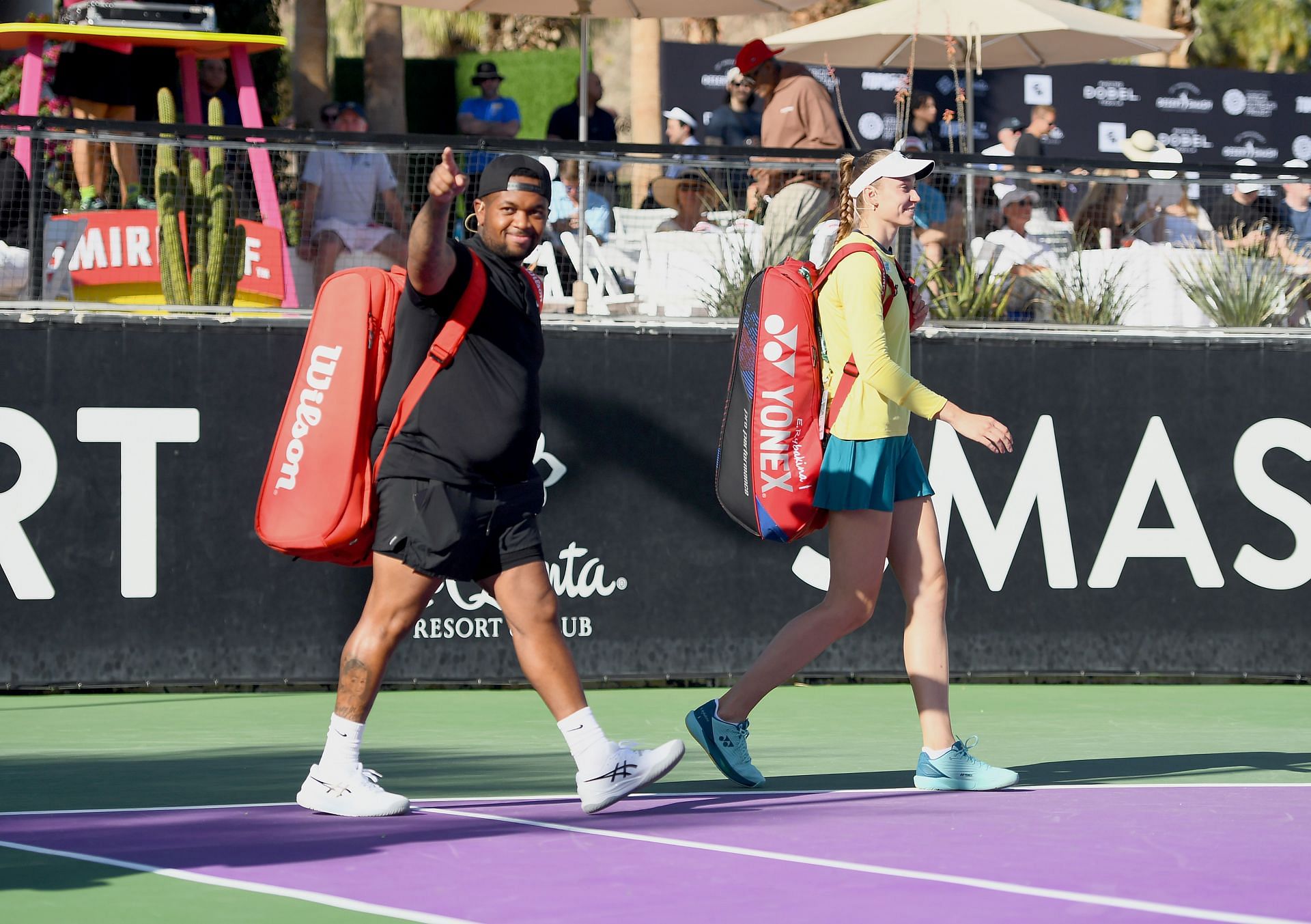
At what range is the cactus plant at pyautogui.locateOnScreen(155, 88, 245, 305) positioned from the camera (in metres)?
10.1

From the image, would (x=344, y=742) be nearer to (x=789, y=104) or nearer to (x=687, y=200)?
(x=687, y=200)

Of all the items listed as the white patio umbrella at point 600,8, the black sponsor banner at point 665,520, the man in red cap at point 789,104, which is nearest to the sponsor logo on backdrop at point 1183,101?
the white patio umbrella at point 600,8

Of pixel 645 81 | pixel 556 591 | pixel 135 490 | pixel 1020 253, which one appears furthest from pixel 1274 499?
pixel 645 81

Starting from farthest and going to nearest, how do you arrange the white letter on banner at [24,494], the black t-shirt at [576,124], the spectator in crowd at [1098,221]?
1. the black t-shirt at [576,124]
2. the spectator in crowd at [1098,221]
3. the white letter on banner at [24,494]

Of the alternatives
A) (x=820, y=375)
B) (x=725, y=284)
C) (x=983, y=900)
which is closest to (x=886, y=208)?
(x=820, y=375)

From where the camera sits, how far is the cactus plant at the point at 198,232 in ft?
33.0

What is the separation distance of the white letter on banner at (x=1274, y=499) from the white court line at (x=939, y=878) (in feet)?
18.7

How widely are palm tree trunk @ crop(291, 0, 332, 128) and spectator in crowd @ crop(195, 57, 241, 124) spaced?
282 inches

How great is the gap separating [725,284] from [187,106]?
629 centimetres

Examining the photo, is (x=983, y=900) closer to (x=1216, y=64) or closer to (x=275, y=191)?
(x=275, y=191)

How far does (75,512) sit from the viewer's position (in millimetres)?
9789

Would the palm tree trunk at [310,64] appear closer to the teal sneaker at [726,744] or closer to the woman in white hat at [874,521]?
the woman in white hat at [874,521]

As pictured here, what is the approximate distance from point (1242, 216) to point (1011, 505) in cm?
210

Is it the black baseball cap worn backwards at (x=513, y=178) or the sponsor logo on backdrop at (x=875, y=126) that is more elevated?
the sponsor logo on backdrop at (x=875, y=126)
